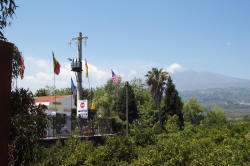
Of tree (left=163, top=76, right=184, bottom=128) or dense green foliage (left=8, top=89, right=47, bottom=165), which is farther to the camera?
tree (left=163, top=76, right=184, bottom=128)

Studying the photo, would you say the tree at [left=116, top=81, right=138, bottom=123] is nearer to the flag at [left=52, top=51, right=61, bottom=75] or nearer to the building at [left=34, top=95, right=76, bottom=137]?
the building at [left=34, top=95, right=76, bottom=137]

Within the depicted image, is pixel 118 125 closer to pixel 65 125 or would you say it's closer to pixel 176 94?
pixel 65 125

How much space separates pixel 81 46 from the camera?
1176 inches

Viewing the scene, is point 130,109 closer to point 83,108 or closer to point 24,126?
point 83,108

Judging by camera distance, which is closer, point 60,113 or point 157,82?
point 60,113

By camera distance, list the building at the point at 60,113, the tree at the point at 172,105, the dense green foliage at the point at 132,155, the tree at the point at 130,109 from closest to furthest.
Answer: the dense green foliage at the point at 132,155
the building at the point at 60,113
the tree at the point at 130,109
the tree at the point at 172,105

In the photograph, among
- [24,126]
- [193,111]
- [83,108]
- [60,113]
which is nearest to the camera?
[24,126]

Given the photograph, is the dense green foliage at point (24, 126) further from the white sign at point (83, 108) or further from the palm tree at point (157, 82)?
the palm tree at point (157, 82)

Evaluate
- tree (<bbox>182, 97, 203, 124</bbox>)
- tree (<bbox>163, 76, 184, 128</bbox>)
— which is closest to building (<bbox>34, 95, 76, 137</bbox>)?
tree (<bbox>163, 76, 184, 128</bbox>)

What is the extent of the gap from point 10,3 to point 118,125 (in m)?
27.1

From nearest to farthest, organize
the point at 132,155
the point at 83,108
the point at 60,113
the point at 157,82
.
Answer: the point at 132,155, the point at 83,108, the point at 60,113, the point at 157,82

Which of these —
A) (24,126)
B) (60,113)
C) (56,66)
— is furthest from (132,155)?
(56,66)

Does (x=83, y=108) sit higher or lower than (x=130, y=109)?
lower

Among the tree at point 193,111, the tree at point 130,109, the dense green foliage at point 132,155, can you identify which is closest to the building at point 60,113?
the dense green foliage at point 132,155
